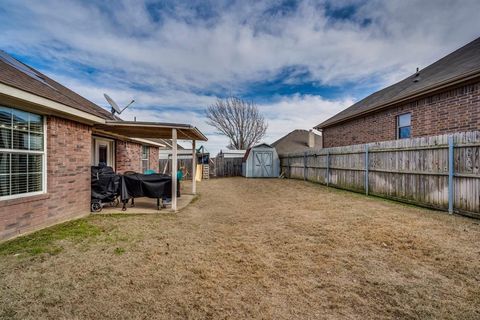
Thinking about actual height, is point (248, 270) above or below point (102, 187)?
below

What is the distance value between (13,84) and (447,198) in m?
9.38

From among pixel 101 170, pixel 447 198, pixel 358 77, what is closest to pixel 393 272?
pixel 447 198

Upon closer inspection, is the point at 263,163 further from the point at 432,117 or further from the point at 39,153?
the point at 39,153

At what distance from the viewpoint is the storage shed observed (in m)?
19.1

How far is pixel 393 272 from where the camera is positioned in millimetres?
2953

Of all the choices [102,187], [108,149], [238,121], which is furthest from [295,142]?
[102,187]

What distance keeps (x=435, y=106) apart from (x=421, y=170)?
3489 mm

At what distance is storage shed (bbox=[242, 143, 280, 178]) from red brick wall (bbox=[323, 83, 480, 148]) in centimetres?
703

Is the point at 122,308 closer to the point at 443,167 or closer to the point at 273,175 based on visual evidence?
the point at 443,167

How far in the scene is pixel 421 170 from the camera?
6.64m

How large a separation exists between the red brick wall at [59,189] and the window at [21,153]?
15cm

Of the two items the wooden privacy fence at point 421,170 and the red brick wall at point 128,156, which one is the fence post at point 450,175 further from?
the red brick wall at point 128,156

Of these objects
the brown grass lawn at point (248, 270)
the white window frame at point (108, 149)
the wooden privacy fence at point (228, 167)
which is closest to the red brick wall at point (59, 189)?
the brown grass lawn at point (248, 270)

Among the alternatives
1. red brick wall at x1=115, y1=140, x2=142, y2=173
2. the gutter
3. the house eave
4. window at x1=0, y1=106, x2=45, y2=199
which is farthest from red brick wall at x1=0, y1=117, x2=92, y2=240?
the gutter
